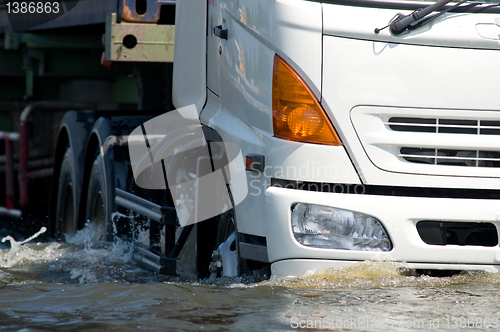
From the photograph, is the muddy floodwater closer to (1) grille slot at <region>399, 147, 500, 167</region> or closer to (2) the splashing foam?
(2) the splashing foam

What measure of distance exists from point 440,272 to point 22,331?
181cm

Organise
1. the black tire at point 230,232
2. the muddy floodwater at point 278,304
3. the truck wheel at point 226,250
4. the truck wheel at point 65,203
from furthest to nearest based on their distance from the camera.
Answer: the truck wheel at point 65,203 < the truck wheel at point 226,250 < the black tire at point 230,232 < the muddy floodwater at point 278,304

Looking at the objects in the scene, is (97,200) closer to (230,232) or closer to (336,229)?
(230,232)

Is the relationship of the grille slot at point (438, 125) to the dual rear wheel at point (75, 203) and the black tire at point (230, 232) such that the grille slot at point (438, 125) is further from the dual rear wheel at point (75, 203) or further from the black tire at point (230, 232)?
the dual rear wheel at point (75, 203)

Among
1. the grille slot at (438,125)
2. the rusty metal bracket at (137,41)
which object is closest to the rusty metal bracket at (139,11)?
the rusty metal bracket at (137,41)

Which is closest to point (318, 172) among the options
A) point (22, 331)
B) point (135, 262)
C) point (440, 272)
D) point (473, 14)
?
point (440, 272)

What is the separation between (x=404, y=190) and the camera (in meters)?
2.89

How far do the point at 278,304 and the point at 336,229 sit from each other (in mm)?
409

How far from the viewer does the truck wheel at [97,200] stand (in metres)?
5.06

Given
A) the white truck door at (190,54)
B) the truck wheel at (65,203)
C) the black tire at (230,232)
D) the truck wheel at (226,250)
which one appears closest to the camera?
the black tire at (230,232)

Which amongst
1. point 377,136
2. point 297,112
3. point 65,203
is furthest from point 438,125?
point 65,203

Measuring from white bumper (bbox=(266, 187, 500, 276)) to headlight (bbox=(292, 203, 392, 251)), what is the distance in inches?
1.2

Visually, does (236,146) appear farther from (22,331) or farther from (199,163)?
(22,331)

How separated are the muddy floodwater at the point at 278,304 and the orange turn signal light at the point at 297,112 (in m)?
0.59
